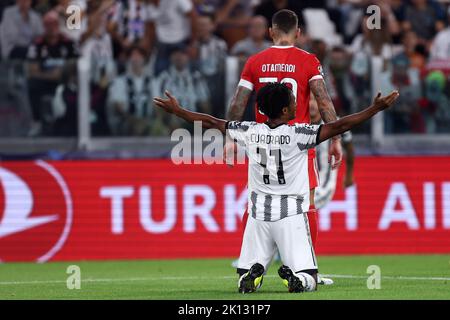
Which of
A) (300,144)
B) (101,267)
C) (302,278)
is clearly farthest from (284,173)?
(101,267)

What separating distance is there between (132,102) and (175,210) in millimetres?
1658

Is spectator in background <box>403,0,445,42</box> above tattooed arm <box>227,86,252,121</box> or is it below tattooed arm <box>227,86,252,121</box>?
above

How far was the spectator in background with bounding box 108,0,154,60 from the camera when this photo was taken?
18547 millimetres

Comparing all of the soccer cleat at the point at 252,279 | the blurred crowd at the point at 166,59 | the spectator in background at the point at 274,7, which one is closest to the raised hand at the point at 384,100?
the soccer cleat at the point at 252,279

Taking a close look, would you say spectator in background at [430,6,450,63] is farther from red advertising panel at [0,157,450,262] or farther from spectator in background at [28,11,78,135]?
spectator in background at [28,11,78,135]

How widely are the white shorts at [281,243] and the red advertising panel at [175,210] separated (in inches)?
271

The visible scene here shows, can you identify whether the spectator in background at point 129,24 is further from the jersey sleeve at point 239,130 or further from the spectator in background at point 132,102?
the jersey sleeve at point 239,130

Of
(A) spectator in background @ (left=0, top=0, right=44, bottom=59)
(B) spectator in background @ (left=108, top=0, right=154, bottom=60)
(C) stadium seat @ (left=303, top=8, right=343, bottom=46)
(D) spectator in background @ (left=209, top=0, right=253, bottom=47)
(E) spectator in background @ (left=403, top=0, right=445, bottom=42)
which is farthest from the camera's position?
(E) spectator in background @ (left=403, top=0, right=445, bottom=42)

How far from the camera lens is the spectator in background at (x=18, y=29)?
58.7ft

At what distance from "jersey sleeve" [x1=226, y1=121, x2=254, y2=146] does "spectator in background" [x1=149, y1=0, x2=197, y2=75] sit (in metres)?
8.34

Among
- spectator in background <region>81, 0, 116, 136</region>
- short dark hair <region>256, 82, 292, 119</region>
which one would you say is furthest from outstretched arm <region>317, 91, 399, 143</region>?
spectator in background <region>81, 0, 116, 136</region>

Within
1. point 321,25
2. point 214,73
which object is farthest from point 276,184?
point 321,25
